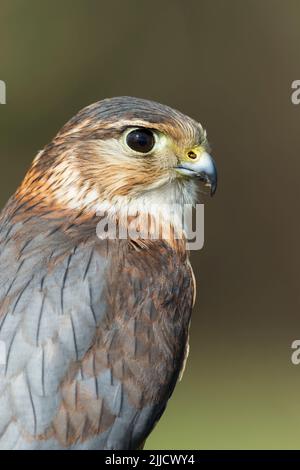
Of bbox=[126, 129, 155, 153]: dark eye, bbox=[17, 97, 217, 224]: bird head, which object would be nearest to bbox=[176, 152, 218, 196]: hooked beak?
Result: bbox=[17, 97, 217, 224]: bird head

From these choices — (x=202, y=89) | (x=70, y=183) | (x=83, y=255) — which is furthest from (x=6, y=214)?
(x=202, y=89)

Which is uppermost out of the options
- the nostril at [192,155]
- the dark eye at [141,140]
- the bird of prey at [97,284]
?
the dark eye at [141,140]

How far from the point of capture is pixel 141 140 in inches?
203

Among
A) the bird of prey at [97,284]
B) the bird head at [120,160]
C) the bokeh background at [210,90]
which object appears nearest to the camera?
the bird of prey at [97,284]

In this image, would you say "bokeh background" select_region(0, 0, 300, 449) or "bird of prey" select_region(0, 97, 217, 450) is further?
"bokeh background" select_region(0, 0, 300, 449)

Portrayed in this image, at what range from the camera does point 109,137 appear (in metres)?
5.12

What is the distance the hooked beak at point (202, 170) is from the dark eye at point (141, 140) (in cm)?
19

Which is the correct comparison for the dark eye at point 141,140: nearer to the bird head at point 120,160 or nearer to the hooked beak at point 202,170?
the bird head at point 120,160

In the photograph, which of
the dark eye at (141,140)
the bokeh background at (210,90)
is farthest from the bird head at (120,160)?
the bokeh background at (210,90)

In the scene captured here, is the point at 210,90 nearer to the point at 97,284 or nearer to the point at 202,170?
the point at 202,170

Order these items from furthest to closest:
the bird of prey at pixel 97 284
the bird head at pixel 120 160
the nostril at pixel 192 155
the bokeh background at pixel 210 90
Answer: the bokeh background at pixel 210 90 → the nostril at pixel 192 155 → the bird head at pixel 120 160 → the bird of prey at pixel 97 284

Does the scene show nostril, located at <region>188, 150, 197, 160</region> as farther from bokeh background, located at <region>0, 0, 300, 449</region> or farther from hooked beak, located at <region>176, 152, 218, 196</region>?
bokeh background, located at <region>0, 0, 300, 449</region>

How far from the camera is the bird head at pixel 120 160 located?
5.09 meters

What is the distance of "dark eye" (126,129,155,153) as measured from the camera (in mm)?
5117
